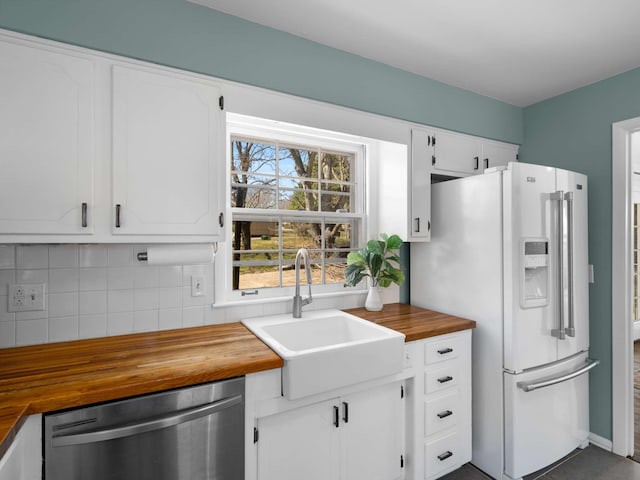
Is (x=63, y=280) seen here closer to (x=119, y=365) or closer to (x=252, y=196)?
(x=119, y=365)

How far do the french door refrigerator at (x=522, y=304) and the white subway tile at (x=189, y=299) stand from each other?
63.7 inches

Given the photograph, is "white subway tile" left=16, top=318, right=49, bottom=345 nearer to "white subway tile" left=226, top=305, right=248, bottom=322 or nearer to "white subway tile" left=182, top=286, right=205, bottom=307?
"white subway tile" left=182, top=286, right=205, bottom=307

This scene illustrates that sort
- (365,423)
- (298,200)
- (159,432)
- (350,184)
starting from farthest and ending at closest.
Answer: (350,184) → (298,200) → (365,423) → (159,432)

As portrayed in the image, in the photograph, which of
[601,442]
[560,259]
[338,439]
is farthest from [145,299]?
[601,442]

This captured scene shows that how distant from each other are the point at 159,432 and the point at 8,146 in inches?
47.6

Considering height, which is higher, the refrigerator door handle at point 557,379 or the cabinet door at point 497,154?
the cabinet door at point 497,154

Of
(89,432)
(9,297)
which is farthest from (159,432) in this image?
(9,297)

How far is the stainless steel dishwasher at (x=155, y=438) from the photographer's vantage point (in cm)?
112

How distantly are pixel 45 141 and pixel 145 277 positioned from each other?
757 mm

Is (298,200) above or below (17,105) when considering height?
below

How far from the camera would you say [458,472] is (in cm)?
215

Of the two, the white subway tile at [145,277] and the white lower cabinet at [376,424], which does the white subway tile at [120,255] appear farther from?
the white lower cabinet at [376,424]

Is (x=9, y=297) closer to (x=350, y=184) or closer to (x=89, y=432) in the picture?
(x=89, y=432)

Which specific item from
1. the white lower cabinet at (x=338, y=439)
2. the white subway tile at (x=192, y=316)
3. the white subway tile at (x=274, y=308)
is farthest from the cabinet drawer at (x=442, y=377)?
the white subway tile at (x=192, y=316)
